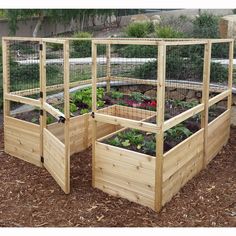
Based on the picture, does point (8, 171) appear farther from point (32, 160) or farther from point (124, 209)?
point (124, 209)

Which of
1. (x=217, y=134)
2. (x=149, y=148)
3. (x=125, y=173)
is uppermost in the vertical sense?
(x=149, y=148)

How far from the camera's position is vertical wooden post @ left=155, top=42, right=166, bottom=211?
3664 millimetres

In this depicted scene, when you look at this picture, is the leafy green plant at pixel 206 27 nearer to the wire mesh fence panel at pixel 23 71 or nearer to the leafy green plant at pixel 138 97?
the leafy green plant at pixel 138 97

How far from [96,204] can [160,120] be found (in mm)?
1116

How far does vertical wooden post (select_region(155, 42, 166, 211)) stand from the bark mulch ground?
0.22 meters

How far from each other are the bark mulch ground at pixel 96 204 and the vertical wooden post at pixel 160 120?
0.72 ft

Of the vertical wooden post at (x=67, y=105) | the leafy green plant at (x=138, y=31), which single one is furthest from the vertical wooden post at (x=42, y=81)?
the leafy green plant at (x=138, y=31)

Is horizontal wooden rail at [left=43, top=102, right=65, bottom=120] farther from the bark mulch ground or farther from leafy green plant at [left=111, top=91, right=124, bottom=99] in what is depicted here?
A: leafy green plant at [left=111, top=91, right=124, bottom=99]

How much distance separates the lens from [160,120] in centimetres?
378

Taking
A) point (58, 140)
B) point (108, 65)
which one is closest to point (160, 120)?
point (58, 140)

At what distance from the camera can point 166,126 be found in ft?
12.8

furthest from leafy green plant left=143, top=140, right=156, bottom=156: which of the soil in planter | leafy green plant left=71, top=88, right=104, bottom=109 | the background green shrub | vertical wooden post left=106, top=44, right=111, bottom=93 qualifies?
the background green shrub

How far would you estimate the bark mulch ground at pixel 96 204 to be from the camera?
3836mm

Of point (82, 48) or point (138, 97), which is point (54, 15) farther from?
point (138, 97)
